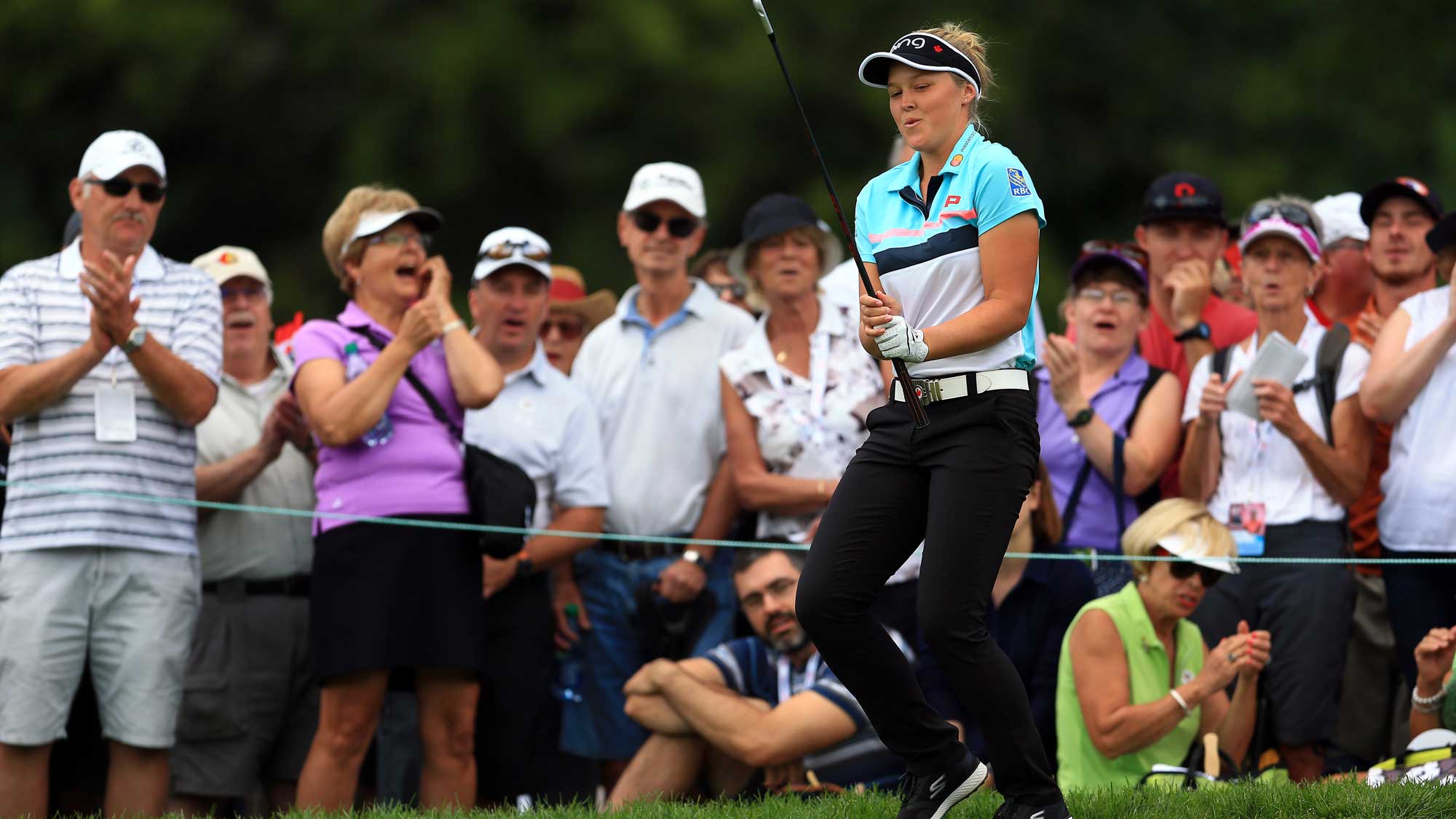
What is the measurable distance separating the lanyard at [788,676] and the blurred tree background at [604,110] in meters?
6.81

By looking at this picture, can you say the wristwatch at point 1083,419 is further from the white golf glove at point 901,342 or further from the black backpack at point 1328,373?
the white golf glove at point 901,342

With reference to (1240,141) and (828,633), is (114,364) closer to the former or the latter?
(828,633)

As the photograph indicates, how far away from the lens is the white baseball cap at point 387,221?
829 cm

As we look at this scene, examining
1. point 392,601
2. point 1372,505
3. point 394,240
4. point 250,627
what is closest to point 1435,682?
point 1372,505

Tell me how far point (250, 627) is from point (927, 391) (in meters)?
3.46

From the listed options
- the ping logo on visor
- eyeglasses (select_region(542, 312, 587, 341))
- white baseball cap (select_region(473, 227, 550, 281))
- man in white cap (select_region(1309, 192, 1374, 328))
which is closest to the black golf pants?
the ping logo on visor

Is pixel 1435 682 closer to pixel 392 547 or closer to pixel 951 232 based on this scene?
pixel 951 232

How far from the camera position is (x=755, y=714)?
7.84 metres

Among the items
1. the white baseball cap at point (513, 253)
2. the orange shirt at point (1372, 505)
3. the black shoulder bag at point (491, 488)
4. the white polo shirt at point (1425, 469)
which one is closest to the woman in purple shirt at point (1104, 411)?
the orange shirt at point (1372, 505)

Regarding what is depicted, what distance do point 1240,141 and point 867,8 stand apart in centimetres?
283

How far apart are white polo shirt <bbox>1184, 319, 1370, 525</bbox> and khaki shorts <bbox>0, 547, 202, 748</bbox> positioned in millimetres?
3816

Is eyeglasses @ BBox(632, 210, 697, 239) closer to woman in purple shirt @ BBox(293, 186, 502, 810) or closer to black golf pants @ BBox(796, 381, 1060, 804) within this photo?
woman in purple shirt @ BBox(293, 186, 502, 810)

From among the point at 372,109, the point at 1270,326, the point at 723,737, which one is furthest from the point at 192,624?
the point at 372,109

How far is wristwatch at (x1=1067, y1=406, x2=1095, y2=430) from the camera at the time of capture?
8.12 meters
